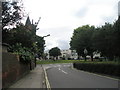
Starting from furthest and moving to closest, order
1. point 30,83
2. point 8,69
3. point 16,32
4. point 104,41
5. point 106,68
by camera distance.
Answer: point 104,41, point 16,32, point 106,68, point 30,83, point 8,69

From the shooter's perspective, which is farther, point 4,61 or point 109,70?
point 109,70

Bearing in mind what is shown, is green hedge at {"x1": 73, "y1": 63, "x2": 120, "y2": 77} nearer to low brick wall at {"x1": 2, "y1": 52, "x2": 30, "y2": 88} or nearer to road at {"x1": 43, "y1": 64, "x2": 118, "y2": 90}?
road at {"x1": 43, "y1": 64, "x2": 118, "y2": 90}

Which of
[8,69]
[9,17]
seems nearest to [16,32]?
[9,17]

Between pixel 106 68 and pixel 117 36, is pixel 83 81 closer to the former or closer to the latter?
pixel 106 68

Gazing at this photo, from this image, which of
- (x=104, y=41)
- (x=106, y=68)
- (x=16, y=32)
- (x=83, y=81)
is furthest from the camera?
(x=104, y=41)

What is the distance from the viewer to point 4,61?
13.1 metres

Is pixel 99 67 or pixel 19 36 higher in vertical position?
pixel 19 36

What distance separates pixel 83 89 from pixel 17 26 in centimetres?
1829

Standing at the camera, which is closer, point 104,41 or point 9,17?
point 9,17

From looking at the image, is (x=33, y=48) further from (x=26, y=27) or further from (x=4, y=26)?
(x=4, y=26)

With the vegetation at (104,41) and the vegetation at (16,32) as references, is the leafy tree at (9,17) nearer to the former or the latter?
the vegetation at (16,32)

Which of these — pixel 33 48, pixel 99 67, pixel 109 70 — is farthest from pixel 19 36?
pixel 109 70

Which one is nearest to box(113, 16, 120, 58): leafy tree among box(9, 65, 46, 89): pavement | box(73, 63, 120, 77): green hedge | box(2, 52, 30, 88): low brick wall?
box(73, 63, 120, 77): green hedge

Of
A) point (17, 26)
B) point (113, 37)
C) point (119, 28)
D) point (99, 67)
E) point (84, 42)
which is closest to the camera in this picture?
point (99, 67)
